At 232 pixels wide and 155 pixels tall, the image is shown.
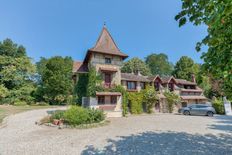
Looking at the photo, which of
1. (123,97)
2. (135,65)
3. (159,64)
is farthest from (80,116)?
(159,64)

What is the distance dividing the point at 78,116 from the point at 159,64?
68575 millimetres

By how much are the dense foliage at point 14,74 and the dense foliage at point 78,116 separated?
27179 mm

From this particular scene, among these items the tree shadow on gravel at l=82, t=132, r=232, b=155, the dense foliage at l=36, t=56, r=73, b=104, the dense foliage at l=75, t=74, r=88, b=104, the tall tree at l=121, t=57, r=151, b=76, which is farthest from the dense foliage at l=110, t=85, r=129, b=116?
the tall tree at l=121, t=57, r=151, b=76

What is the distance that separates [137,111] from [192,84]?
783 inches

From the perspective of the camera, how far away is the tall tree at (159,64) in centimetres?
7844

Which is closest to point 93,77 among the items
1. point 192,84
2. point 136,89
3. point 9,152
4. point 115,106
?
point 115,106

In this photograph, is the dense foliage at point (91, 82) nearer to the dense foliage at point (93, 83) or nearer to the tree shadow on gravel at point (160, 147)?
the dense foliage at point (93, 83)

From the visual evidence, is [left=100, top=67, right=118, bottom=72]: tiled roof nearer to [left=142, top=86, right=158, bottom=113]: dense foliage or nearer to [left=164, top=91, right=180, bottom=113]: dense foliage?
[left=142, top=86, right=158, bottom=113]: dense foliage

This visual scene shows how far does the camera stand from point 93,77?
947 inches

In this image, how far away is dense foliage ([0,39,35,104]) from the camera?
3853 cm

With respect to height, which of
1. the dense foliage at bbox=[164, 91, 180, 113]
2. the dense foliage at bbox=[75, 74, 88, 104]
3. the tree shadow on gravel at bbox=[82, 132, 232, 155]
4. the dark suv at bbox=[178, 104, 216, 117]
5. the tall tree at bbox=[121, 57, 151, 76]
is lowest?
the tree shadow on gravel at bbox=[82, 132, 232, 155]

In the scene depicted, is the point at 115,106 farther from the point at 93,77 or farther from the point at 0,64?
the point at 0,64

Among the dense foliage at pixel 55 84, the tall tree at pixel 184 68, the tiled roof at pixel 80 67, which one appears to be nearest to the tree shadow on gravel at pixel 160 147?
the tiled roof at pixel 80 67

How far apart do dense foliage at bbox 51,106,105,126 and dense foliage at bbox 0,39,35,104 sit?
27.2 metres
